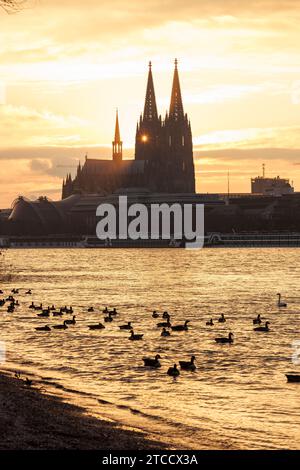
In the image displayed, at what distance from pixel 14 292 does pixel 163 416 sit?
1956 inches

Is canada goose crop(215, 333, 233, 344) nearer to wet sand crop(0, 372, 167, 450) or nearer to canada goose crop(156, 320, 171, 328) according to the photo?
canada goose crop(156, 320, 171, 328)

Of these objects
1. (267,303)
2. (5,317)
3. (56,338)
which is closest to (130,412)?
(56,338)

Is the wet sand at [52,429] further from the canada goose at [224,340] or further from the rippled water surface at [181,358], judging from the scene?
the canada goose at [224,340]

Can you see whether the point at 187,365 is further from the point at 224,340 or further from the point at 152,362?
the point at 224,340

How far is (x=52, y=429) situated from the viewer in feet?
69.7

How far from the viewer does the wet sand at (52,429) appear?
1947cm

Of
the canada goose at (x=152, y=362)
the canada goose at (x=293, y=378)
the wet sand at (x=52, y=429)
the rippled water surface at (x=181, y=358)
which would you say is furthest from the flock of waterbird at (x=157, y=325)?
the wet sand at (x=52, y=429)

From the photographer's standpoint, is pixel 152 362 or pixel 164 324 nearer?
pixel 152 362

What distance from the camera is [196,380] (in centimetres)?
3272

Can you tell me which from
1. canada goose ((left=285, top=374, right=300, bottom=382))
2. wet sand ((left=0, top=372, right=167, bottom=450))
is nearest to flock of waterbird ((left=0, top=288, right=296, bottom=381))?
canada goose ((left=285, top=374, right=300, bottom=382))

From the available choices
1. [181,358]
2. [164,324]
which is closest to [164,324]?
[164,324]

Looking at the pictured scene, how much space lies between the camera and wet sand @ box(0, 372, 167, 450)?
19.5 metres

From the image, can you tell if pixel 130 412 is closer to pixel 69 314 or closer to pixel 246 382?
pixel 246 382
